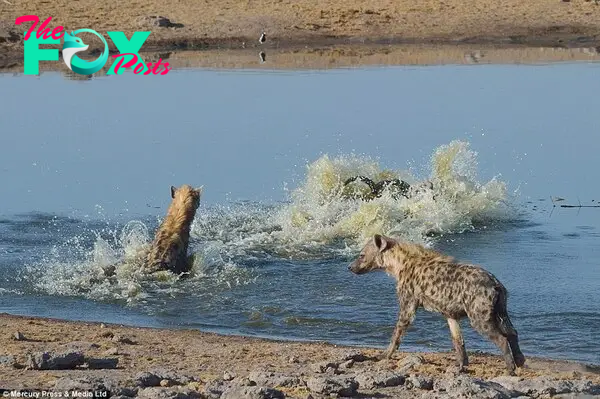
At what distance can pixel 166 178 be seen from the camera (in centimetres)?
1788

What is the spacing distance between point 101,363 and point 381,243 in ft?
8.16

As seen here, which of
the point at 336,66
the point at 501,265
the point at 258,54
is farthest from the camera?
the point at 258,54

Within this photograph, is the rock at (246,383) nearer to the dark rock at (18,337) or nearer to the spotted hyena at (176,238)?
the dark rock at (18,337)

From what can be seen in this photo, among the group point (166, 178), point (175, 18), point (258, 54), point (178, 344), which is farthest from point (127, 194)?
point (175, 18)

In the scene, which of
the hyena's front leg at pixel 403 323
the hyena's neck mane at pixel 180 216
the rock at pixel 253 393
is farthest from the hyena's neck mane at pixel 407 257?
the hyena's neck mane at pixel 180 216

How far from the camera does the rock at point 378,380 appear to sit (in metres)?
7.67

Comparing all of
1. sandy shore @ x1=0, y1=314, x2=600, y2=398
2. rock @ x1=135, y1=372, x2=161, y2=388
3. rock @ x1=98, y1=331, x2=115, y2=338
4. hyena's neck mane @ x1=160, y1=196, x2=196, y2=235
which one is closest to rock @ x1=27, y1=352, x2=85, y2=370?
sandy shore @ x1=0, y1=314, x2=600, y2=398

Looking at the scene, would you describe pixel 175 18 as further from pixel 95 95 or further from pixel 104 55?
pixel 95 95

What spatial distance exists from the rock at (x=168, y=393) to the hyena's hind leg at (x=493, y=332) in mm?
2315

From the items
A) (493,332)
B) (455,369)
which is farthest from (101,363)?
(493,332)

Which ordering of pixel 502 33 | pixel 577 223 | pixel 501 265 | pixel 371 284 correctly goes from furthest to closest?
pixel 502 33 → pixel 577 223 → pixel 501 265 → pixel 371 284

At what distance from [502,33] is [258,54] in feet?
24.0

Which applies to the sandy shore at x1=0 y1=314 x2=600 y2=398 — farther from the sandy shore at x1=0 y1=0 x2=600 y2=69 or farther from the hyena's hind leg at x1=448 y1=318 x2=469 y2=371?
the sandy shore at x1=0 y1=0 x2=600 y2=69

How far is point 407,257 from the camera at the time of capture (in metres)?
Result: 9.54
